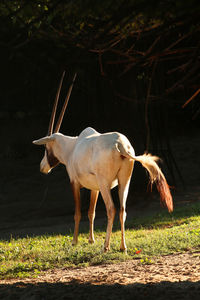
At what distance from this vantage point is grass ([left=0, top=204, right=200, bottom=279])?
18.8 ft

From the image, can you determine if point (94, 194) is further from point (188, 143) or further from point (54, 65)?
point (188, 143)

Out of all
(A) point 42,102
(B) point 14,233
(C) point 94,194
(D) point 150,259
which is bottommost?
(B) point 14,233

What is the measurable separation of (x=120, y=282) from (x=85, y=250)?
1661mm

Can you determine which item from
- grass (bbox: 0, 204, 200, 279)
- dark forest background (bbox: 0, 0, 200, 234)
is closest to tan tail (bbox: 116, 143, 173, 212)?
grass (bbox: 0, 204, 200, 279)

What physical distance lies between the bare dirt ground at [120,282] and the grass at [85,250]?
0.23m

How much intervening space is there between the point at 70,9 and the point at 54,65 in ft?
30.7

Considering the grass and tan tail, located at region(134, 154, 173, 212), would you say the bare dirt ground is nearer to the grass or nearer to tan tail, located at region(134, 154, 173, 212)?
the grass

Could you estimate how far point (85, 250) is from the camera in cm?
630

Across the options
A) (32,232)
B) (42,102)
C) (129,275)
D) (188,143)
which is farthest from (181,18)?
(188,143)

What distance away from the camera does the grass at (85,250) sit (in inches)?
226

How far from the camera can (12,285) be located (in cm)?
479

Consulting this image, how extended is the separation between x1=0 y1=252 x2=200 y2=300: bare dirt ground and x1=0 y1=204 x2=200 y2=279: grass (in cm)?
23

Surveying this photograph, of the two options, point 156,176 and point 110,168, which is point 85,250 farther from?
point 156,176

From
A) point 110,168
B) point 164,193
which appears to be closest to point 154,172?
point 164,193
